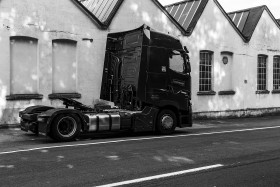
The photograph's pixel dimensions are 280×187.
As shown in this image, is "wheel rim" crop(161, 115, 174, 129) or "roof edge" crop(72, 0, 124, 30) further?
"roof edge" crop(72, 0, 124, 30)

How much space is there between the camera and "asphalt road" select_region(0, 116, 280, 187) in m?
6.78

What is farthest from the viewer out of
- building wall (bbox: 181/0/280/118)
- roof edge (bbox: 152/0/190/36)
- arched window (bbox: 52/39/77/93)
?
building wall (bbox: 181/0/280/118)

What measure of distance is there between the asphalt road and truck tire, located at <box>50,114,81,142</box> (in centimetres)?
29

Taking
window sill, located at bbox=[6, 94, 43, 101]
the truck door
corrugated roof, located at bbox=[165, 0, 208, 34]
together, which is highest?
corrugated roof, located at bbox=[165, 0, 208, 34]

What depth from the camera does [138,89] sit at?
13102mm

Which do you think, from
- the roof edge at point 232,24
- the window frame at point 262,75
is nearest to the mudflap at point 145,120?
the roof edge at point 232,24

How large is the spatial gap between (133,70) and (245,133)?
4380 mm

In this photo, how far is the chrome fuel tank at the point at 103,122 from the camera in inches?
474

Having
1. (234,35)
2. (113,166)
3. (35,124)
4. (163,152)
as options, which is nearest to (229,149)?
(163,152)

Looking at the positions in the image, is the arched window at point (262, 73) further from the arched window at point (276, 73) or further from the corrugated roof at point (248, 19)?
the corrugated roof at point (248, 19)

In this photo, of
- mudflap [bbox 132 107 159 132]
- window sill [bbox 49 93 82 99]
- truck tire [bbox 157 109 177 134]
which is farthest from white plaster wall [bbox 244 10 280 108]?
mudflap [bbox 132 107 159 132]

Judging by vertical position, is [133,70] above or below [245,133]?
above

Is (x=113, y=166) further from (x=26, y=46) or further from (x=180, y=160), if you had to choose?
(x=26, y=46)

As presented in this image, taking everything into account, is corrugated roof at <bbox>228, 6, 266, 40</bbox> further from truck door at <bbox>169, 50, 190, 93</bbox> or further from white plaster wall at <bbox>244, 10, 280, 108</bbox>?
truck door at <bbox>169, 50, 190, 93</bbox>
